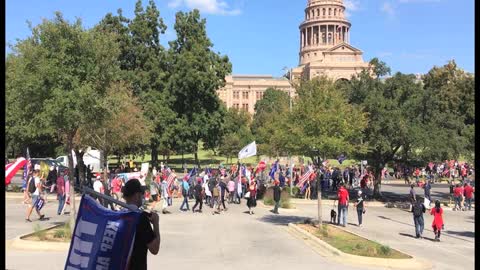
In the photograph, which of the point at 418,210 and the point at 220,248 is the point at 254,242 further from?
the point at 418,210

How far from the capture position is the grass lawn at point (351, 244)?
43.2ft

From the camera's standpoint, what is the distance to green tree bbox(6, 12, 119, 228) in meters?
14.5

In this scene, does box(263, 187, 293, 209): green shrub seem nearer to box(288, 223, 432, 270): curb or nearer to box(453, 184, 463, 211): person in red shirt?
box(453, 184, 463, 211): person in red shirt

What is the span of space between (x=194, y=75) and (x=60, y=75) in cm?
3439

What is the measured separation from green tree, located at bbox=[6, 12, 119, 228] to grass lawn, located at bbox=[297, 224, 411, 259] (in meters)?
6.87

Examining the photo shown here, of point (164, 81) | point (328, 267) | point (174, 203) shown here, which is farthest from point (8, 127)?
point (164, 81)

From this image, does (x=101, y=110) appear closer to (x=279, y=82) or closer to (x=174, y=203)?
(x=174, y=203)

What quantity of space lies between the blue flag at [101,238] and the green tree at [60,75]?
9.98 meters

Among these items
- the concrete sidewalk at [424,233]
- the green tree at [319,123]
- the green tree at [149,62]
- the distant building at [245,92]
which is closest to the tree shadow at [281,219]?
the concrete sidewalk at [424,233]

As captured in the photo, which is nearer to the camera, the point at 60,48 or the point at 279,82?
the point at 60,48

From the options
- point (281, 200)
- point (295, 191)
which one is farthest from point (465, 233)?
point (295, 191)

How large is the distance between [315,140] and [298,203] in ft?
33.5

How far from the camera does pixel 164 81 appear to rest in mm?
49688

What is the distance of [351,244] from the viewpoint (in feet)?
48.4
